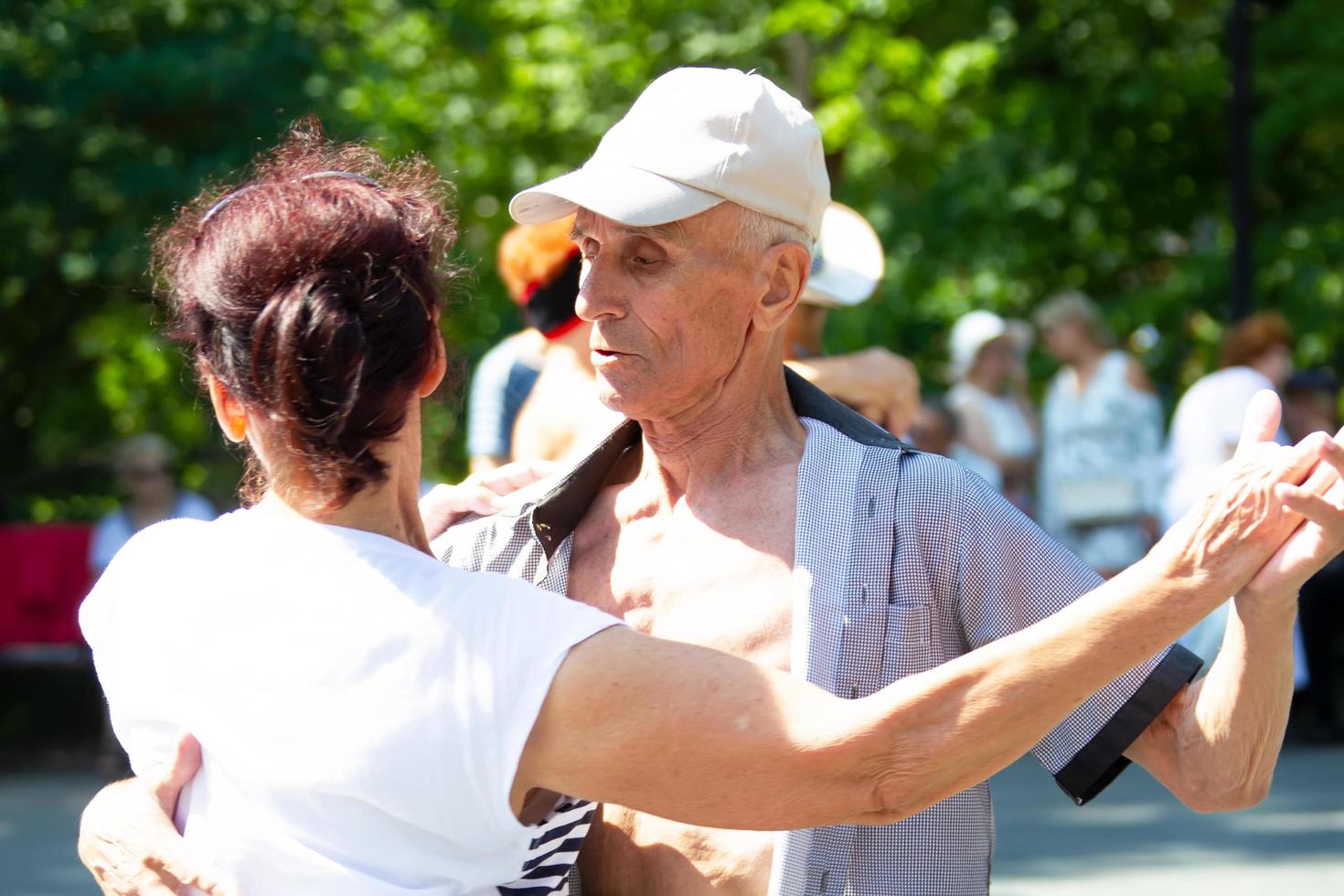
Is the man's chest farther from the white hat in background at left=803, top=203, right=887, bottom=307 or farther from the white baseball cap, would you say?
the white hat in background at left=803, top=203, right=887, bottom=307

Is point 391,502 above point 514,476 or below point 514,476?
above

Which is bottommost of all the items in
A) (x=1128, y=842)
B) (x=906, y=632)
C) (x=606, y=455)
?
(x=1128, y=842)

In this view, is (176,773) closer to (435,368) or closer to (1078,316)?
(435,368)

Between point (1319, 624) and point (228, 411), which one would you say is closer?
point (228, 411)

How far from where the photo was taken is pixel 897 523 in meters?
2.43

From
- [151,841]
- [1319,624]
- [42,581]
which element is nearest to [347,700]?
[151,841]

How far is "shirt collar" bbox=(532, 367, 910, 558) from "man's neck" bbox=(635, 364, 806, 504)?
68mm

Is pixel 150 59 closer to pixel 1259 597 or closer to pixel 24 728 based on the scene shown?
pixel 24 728

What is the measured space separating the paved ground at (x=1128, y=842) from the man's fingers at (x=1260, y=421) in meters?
4.53

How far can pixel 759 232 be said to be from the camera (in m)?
2.56

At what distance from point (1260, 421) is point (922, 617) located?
52 cm

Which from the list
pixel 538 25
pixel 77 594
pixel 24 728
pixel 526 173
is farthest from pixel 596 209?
pixel 538 25

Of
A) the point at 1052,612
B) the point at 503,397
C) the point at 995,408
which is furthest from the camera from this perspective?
the point at 995,408

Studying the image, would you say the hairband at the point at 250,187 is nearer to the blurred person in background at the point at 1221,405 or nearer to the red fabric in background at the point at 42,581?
the blurred person in background at the point at 1221,405
